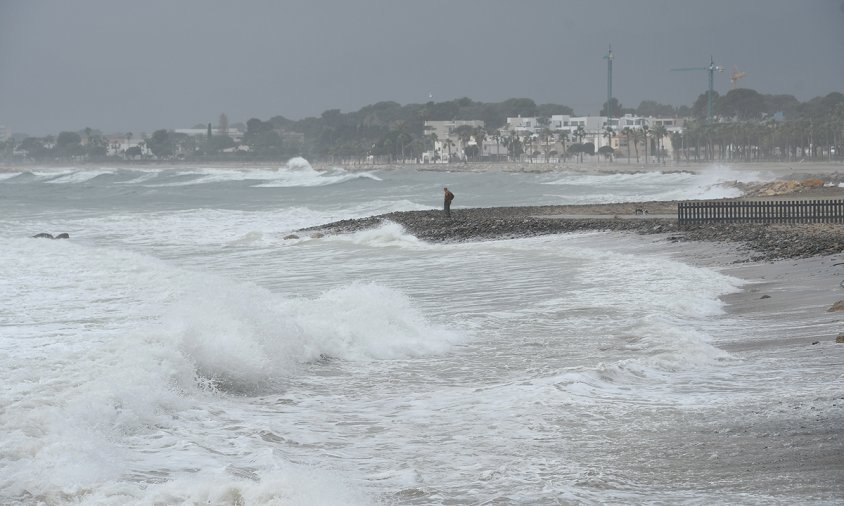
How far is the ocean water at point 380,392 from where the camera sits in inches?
283

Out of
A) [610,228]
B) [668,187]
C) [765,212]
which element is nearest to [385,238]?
[610,228]

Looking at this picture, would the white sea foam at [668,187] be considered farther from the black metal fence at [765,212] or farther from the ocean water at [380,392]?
the ocean water at [380,392]

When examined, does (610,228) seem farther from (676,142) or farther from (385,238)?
(676,142)

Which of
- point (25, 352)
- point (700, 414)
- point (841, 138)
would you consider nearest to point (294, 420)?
point (700, 414)

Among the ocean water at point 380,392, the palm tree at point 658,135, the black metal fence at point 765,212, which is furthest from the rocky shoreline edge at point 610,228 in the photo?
the palm tree at point 658,135

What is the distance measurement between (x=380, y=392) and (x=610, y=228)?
21.5 m

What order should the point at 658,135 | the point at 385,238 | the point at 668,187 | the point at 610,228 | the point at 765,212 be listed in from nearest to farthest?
the point at 765,212, the point at 610,228, the point at 385,238, the point at 668,187, the point at 658,135

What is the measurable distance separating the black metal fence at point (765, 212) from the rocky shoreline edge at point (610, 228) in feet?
2.29

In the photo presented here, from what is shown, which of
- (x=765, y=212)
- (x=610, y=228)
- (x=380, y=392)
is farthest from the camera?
(x=610, y=228)

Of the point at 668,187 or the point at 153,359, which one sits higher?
the point at 153,359

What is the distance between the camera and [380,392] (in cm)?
1046

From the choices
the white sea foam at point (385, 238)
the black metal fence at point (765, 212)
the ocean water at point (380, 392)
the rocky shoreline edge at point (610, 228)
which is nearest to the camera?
the ocean water at point (380, 392)

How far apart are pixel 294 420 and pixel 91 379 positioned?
2058 millimetres

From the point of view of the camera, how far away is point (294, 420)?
923 centimetres
